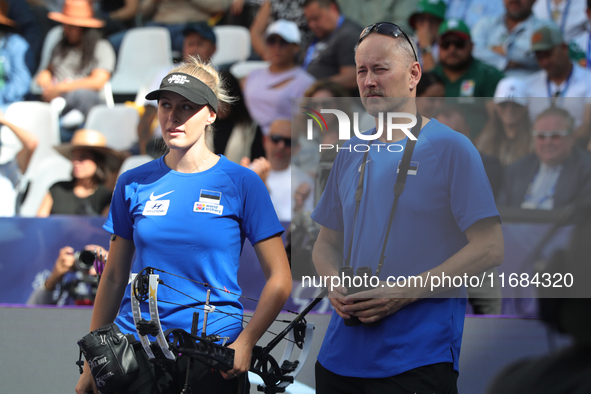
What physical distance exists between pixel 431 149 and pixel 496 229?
0.33 metres

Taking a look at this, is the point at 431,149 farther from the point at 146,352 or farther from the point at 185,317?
the point at 146,352

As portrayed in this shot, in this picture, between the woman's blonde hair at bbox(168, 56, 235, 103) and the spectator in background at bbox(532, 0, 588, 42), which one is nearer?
the woman's blonde hair at bbox(168, 56, 235, 103)

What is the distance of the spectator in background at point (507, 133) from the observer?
310cm

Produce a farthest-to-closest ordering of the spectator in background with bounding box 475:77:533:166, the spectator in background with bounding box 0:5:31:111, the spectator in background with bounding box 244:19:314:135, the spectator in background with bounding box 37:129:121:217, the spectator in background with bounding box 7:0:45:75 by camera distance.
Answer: the spectator in background with bounding box 7:0:45:75 → the spectator in background with bounding box 0:5:31:111 → the spectator in background with bounding box 244:19:314:135 → the spectator in background with bounding box 37:129:121:217 → the spectator in background with bounding box 475:77:533:166

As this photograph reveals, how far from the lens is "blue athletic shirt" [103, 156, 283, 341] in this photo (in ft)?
6.64

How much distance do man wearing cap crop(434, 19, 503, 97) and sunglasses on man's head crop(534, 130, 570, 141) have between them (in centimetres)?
182

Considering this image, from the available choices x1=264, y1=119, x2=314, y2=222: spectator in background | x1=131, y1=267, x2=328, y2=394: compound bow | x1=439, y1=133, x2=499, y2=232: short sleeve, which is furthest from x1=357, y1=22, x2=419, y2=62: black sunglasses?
x1=264, y1=119, x2=314, y2=222: spectator in background

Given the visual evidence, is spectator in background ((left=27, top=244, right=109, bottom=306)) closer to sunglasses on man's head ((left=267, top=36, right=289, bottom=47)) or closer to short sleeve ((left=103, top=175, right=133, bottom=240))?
short sleeve ((left=103, top=175, right=133, bottom=240))

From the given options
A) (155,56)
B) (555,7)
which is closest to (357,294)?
(555,7)

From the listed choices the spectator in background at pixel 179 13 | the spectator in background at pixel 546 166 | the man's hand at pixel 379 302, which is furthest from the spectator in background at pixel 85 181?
the man's hand at pixel 379 302

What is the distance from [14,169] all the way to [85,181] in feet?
3.62

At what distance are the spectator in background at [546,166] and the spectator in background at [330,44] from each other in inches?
92.7

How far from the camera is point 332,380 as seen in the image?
6.59 feet

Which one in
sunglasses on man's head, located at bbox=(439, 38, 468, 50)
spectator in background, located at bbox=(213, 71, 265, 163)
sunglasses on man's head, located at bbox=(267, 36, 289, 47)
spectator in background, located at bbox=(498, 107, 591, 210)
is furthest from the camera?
sunglasses on man's head, located at bbox=(267, 36, 289, 47)
